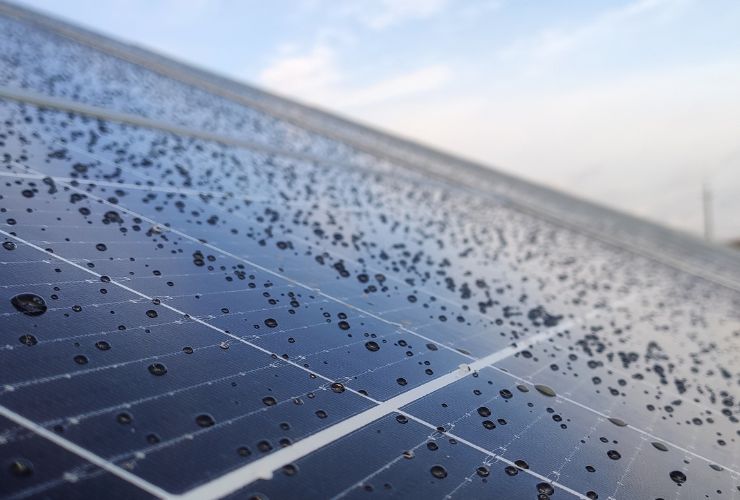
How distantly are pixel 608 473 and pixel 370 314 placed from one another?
185 cm

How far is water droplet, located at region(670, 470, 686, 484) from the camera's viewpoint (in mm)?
3266

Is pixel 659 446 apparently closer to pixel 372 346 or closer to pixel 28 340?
pixel 372 346

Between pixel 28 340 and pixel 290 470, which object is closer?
pixel 290 470

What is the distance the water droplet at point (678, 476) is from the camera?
3.27 m

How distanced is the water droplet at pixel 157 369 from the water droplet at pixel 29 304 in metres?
0.56

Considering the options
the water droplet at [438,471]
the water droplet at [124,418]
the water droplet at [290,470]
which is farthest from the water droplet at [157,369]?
the water droplet at [438,471]

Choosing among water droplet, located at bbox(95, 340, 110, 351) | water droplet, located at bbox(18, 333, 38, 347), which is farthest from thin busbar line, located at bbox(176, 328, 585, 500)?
water droplet, located at bbox(18, 333, 38, 347)

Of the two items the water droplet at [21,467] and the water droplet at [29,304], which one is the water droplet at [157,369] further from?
the water droplet at [21,467]

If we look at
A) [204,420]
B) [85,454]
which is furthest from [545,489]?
[85,454]

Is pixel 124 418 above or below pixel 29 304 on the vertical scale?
below

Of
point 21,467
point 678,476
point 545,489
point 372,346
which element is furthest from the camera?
point 372,346

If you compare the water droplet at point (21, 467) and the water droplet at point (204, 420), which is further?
the water droplet at point (204, 420)

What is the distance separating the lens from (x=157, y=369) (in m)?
2.47

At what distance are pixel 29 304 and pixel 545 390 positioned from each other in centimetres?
311
